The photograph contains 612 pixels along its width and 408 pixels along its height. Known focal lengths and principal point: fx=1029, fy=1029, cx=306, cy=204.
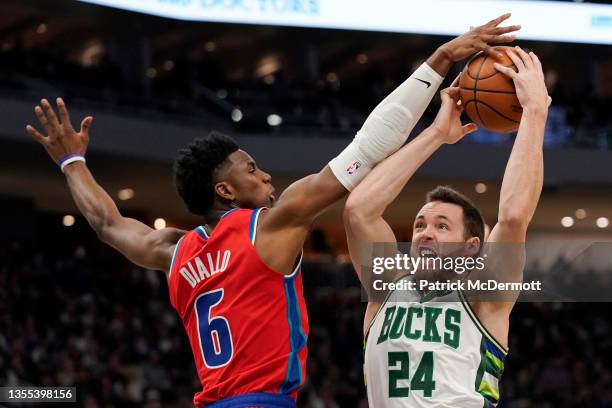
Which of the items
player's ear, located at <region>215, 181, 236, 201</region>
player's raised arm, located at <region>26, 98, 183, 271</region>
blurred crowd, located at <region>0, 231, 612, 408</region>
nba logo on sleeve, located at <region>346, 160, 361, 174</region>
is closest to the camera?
nba logo on sleeve, located at <region>346, 160, 361, 174</region>

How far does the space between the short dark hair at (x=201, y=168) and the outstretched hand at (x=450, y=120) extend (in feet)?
3.03

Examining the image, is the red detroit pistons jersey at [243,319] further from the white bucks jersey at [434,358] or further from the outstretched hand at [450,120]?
the outstretched hand at [450,120]

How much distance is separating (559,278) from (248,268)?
12.5m

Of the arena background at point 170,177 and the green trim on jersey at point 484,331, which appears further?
the arena background at point 170,177

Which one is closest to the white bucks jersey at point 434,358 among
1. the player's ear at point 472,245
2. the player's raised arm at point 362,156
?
the player's ear at point 472,245

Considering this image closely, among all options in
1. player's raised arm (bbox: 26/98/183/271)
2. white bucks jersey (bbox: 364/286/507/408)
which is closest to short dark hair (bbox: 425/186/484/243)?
white bucks jersey (bbox: 364/286/507/408)

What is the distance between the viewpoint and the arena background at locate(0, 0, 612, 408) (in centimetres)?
1612

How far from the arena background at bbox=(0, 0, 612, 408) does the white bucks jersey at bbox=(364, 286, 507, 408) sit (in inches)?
377

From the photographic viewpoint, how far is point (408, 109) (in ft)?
14.2

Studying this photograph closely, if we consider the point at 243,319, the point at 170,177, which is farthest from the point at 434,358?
the point at 170,177

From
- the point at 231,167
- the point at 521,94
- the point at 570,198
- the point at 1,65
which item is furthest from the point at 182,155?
the point at 570,198

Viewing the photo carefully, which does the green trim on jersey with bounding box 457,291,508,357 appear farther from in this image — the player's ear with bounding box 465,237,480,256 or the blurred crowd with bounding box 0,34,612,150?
the blurred crowd with bounding box 0,34,612,150

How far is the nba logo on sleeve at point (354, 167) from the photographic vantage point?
13.7 ft

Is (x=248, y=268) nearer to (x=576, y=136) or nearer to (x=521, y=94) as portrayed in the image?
(x=521, y=94)
